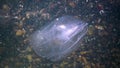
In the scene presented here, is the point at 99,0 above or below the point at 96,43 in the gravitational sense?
above

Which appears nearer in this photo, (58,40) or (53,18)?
(58,40)

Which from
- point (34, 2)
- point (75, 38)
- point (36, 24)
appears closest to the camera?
point (75, 38)

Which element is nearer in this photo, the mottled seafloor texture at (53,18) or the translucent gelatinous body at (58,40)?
the translucent gelatinous body at (58,40)

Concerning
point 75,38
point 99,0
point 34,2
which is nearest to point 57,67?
point 75,38

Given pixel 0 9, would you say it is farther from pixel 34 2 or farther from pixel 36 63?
pixel 36 63

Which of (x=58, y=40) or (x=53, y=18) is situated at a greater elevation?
(x=53, y=18)
